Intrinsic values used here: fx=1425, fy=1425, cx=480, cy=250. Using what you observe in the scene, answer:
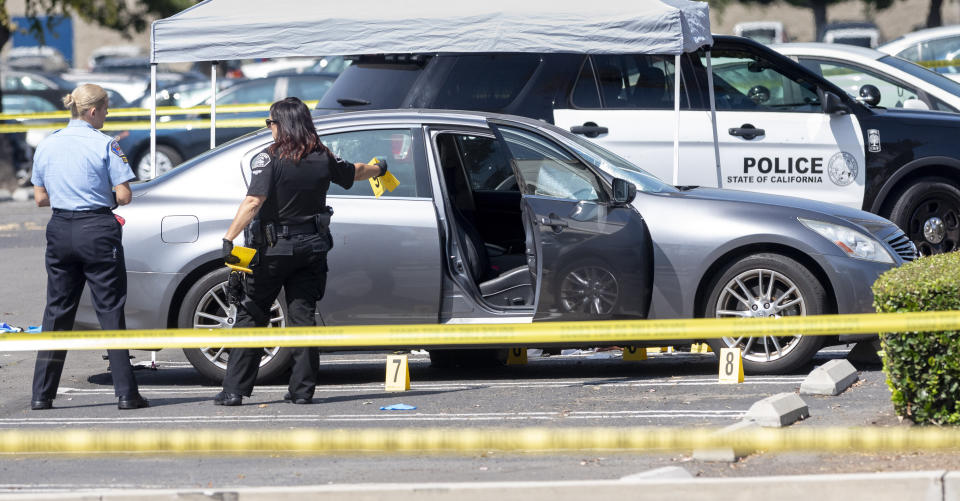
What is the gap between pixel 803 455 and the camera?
5867mm

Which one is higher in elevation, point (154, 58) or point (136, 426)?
point (154, 58)

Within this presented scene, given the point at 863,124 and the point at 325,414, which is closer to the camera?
the point at 325,414

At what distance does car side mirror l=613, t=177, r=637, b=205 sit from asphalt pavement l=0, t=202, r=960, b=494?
1.05 m

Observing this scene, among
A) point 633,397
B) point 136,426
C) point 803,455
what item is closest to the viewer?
point 803,455

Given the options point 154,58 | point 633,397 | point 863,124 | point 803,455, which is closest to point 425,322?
point 633,397

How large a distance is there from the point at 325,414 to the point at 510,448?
7.78 ft

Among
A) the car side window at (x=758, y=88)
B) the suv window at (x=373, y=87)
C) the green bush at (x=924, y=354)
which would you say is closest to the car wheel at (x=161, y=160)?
the suv window at (x=373, y=87)

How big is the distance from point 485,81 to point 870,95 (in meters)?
2.99

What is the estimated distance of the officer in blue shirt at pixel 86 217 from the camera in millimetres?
7395

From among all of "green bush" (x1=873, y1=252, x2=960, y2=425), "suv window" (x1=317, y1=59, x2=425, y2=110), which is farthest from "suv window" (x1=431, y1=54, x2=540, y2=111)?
"green bush" (x1=873, y1=252, x2=960, y2=425)

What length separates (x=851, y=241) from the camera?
797 cm

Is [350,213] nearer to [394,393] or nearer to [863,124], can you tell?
[394,393]

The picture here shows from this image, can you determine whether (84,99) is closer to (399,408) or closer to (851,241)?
(399,408)

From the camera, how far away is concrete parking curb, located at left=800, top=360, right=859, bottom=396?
7273 mm
